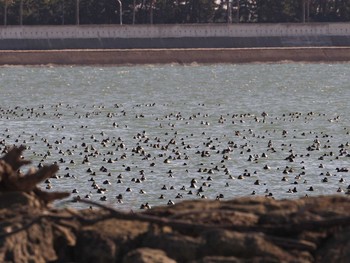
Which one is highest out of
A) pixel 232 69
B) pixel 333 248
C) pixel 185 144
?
pixel 333 248

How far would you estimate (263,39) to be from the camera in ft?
608

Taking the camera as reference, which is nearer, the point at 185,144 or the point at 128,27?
the point at 185,144

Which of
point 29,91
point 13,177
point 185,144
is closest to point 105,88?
point 29,91

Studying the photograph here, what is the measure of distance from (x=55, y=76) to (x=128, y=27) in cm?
3093

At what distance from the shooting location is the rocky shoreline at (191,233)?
8.55 metres

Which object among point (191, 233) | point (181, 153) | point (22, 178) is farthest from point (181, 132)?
point (191, 233)

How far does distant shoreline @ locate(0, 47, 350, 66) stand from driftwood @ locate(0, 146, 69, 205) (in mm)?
162216

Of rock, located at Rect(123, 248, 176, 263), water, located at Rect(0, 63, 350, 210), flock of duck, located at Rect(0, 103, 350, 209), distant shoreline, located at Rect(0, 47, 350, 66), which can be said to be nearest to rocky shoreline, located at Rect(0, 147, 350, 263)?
rock, located at Rect(123, 248, 176, 263)

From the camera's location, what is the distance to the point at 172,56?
581ft

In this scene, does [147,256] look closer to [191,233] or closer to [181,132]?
[191,233]

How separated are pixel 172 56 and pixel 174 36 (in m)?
9.48

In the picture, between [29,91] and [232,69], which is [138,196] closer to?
[29,91]

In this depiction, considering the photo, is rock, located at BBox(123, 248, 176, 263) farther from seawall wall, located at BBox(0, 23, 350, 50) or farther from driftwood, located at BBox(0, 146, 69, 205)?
seawall wall, located at BBox(0, 23, 350, 50)

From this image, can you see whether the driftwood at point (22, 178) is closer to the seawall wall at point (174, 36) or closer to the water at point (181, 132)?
the water at point (181, 132)
